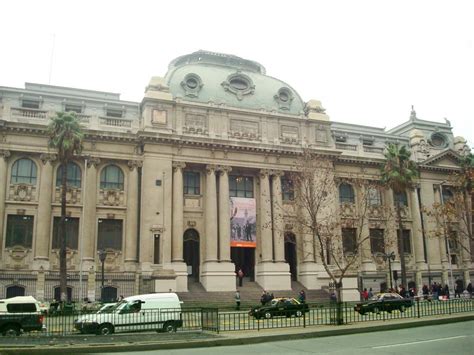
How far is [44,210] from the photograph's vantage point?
40719 mm

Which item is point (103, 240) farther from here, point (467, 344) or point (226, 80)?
point (467, 344)

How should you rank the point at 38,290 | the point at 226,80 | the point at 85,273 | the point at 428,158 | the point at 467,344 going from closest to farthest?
the point at 467,344 < the point at 38,290 < the point at 85,273 < the point at 226,80 < the point at 428,158

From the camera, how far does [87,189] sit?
140 feet

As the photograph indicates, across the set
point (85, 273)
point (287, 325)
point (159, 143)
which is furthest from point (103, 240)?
point (287, 325)

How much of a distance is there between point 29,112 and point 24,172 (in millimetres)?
5177

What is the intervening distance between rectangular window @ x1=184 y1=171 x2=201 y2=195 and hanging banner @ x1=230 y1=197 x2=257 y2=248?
133 inches

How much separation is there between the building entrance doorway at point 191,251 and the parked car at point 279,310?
15.6 metres

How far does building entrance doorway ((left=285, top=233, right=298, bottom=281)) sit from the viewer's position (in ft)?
157

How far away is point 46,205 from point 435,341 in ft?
110

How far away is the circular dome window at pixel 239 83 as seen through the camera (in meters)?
50.4

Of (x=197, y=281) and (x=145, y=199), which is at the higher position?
(x=145, y=199)

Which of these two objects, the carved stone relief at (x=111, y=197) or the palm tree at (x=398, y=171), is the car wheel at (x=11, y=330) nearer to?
the carved stone relief at (x=111, y=197)

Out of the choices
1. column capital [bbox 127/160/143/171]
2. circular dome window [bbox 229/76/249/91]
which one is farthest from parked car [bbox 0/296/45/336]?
circular dome window [bbox 229/76/249/91]

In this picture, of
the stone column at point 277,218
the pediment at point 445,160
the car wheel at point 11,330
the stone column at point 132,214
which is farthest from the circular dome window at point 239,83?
the car wheel at point 11,330
